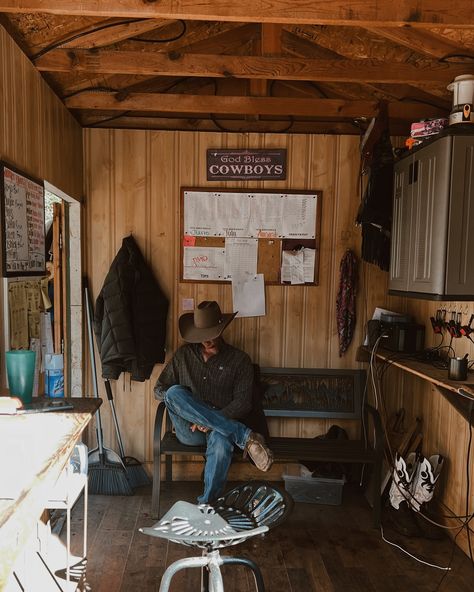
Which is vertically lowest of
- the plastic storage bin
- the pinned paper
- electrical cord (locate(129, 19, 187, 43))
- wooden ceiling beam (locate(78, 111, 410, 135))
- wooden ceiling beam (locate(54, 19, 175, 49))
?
the plastic storage bin

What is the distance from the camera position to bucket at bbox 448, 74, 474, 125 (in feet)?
7.73

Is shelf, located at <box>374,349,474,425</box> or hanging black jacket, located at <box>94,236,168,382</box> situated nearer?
shelf, located at <box>374,349,474,425</box>

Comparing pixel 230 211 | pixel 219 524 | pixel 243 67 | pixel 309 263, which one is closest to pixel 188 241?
pixel 230 211

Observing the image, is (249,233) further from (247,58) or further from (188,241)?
(247,58)

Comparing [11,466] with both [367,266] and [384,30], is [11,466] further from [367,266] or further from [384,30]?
[367,266]

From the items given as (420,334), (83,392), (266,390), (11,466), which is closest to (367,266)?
(420,334)

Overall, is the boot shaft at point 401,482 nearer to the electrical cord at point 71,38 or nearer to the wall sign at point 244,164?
the wall sign at point 244,164

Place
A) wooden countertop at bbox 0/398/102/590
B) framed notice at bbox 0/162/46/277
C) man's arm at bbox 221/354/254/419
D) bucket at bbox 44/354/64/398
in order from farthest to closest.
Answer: man's arm at bbox 221/354/254/419 → bucket at bbox 44/354/64/398 → framed notice at bbox 0/162/46/277 → wooden countertop at bbox 0/398/102/590

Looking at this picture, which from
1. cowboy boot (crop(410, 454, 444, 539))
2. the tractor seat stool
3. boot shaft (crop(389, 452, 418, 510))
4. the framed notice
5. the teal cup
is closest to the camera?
the tractor seat stool

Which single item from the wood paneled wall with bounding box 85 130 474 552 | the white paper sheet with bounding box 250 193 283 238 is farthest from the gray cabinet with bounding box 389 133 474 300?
the white paper sheet with bounding box 250 193 283 238

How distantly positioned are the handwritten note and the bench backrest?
174 cm

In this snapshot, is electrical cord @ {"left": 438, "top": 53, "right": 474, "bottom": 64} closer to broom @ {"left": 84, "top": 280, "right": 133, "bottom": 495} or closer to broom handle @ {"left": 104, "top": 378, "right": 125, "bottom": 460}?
broom handle @ {"left": 104, "top": 378, "right": 125, "bottom": 460}

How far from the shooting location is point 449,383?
2.42 m

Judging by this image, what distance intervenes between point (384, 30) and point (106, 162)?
1.99 meters
